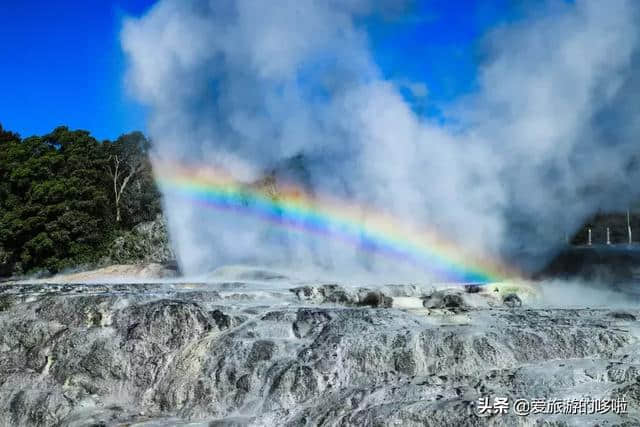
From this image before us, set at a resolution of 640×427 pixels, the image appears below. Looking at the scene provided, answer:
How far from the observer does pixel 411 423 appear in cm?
838

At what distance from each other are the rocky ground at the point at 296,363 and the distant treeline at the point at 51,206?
21.2 meters

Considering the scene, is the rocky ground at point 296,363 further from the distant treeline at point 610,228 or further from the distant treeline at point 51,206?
the distant treeline at point 610,228

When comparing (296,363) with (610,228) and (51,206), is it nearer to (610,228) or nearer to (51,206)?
(51,206)

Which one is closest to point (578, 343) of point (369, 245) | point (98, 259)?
point (369, 245)

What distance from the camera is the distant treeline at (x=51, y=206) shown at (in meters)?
33.3

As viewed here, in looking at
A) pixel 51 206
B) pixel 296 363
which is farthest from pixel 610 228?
pixel 296 363

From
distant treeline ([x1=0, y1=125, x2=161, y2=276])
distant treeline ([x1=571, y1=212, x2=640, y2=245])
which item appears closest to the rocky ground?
distant treeline ([x1=0, y1=125, x2=161, y2=276])

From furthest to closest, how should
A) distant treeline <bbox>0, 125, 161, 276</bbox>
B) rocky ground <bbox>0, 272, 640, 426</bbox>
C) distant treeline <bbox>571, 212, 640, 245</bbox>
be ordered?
A: distant treeline <bbox>571, 212, 640, 245</bbox> < distant treeline <bbox>0, 125, 161, 276</bbox> < rocky ground <bbox>0, 272, 640, 426</bbox>

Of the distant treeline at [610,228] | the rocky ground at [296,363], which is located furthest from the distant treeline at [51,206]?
the distant treeline at [610,228]

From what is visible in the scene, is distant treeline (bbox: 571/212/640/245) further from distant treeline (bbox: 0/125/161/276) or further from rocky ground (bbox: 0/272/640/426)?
rocky ground (bbox: 0/272/640/426)

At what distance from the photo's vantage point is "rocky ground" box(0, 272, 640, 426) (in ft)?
29.8

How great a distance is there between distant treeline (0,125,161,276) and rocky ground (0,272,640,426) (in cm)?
2124

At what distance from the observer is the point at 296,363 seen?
10.4 meters

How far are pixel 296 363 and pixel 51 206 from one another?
26949 millimetres
